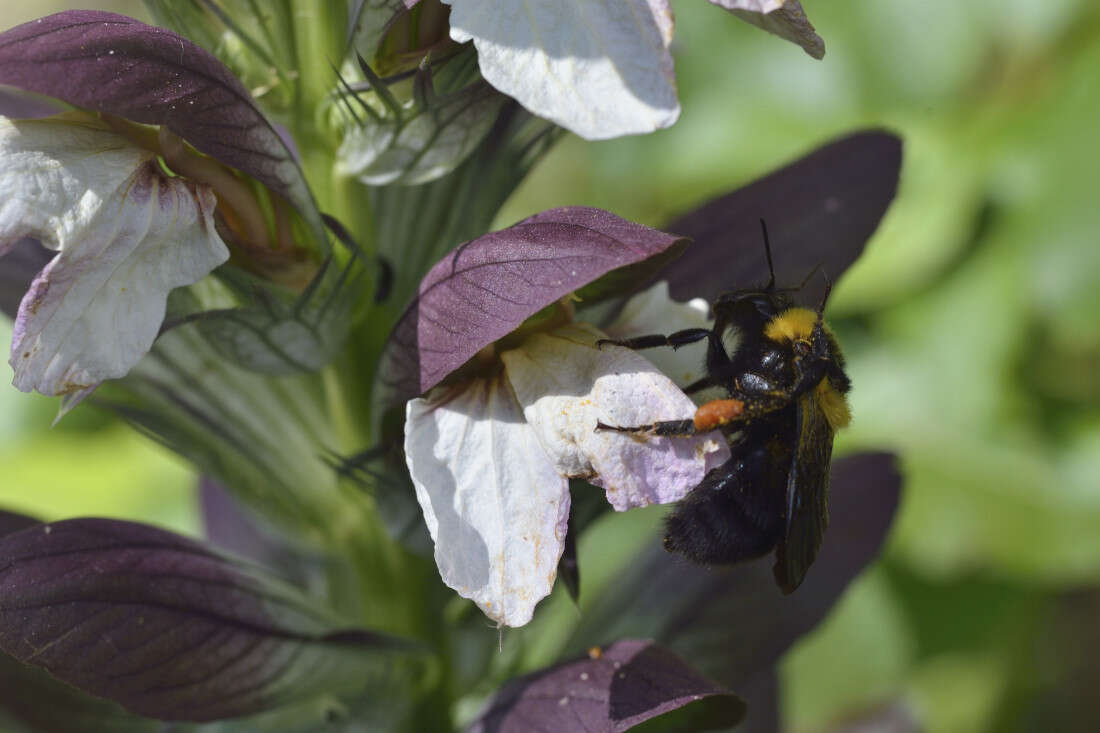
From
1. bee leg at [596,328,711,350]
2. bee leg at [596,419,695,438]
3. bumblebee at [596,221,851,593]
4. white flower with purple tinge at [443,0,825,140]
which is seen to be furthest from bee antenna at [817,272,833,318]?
white flower with purple tinge at [443,0,825,140]

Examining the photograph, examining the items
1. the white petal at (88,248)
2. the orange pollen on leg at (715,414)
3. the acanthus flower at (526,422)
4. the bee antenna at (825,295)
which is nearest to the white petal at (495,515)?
the acanthus flower at (526,422)

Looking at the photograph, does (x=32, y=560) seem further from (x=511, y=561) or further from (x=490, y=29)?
(x=490, y=29)

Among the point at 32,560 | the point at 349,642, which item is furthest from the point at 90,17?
the point at 349,642

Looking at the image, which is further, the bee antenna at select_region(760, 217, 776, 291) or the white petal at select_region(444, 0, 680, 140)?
the bee antenna at select_region(760, 217, 776, 291)

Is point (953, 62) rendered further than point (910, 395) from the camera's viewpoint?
Yes

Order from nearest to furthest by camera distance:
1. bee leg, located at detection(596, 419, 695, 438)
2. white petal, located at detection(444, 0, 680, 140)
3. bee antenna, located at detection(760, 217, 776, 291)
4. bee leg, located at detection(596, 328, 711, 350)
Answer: white petal, located at detection(444, 0, 680, 140) < bee leg, located at detection(596, 419, 695, 438) < bee leg, located at detection(596, 328, 711, 350) < bee antenna, located at detection(760, 217, 776, 291)

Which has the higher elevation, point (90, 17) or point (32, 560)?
point (90, 17)

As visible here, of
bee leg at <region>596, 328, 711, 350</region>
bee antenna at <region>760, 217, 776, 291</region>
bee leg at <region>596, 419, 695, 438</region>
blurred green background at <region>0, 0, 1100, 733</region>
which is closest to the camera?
bee leg at <region>596, 419, 695, 438</region>

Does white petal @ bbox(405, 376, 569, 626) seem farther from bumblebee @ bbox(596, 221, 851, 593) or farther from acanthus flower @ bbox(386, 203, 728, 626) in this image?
bumblebee @ bbox(596, 221, 851, 593)
